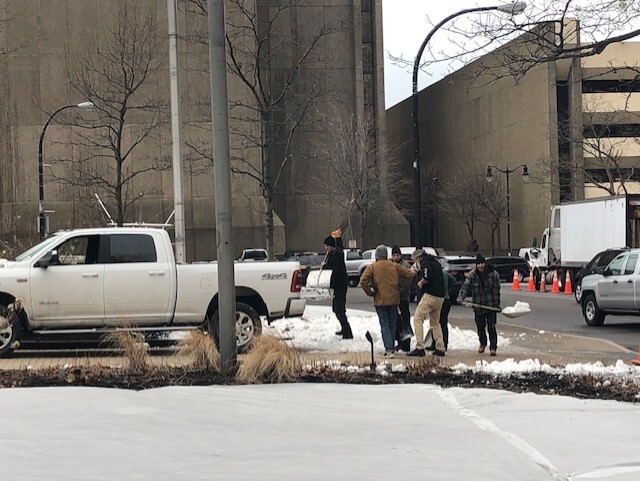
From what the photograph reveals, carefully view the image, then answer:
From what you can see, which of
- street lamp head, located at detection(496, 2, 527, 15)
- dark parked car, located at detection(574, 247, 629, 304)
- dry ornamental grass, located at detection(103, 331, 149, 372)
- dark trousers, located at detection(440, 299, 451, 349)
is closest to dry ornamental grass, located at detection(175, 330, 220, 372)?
dry ornamental grass, located at detection(103, 331, 149, 372)

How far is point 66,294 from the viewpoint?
1410cm

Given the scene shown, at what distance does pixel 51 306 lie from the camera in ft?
46.2

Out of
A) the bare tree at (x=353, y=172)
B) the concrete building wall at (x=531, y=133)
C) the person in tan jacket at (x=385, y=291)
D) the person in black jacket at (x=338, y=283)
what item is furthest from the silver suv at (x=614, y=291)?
the bare tree at (x=353, y=172)

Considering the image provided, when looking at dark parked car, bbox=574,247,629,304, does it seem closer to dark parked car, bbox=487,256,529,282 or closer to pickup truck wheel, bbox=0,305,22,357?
dark parked car, bbox=487,256,529,282

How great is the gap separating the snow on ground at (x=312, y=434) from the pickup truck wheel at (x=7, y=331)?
197 inches

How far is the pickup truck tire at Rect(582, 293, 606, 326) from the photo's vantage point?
20609 mm

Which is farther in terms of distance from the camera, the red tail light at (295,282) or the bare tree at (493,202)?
the bare tree at (493,202)

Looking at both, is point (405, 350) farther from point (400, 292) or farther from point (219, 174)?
point (219, 174)

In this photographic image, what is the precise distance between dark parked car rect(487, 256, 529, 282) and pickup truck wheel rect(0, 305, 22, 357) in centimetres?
3425

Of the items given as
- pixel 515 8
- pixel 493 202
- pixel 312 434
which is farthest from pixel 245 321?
pixel 493 202

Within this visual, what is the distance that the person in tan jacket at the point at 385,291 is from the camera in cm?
1397

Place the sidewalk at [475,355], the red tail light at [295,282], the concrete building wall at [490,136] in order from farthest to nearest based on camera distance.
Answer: the concrete building wall at [490,136] < the red tail light at [295,282] < the sidewalk at [475,355]

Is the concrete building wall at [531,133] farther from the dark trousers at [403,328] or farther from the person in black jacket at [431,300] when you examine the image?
the person in black jacket at [431,300]

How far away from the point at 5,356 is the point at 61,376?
440cm
